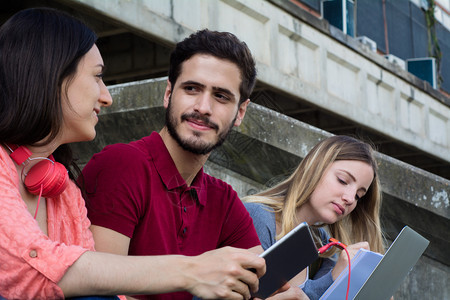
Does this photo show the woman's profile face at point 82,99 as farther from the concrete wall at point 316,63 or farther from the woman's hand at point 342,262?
the concrete wall at point 316,63

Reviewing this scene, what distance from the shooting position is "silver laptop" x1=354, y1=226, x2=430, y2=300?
→ 2.35 metres

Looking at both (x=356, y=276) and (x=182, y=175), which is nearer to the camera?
(x=182, y=175)

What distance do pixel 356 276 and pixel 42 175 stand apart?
1334 mm

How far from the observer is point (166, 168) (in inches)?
91.4

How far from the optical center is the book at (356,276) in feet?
8.34

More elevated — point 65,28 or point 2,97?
point 65,28

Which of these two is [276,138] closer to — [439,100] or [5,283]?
[5,283]

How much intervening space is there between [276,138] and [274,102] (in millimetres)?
6902

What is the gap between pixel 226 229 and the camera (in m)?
2.48

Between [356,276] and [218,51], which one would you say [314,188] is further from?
[218,51]

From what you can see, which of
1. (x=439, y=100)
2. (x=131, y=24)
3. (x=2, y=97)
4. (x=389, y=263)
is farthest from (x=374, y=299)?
(x=439, y=100)

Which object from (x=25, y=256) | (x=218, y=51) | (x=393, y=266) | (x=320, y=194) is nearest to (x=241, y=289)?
(x=25, y=256)

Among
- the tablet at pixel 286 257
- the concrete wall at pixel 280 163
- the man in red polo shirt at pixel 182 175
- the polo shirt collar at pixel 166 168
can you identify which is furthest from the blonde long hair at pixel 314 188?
the tablet at pixel 286 257

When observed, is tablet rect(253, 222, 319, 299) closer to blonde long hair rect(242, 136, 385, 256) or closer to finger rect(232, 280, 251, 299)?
finger rect(232, 280, 251, 299)
